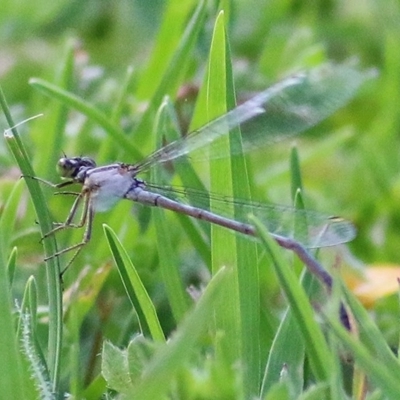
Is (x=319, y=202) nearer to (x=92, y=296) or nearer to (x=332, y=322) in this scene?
(x=92, y=296)

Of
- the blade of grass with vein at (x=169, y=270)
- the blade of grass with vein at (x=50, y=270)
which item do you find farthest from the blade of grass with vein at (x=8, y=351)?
the blade of grass with vein at (x=169, y=270)

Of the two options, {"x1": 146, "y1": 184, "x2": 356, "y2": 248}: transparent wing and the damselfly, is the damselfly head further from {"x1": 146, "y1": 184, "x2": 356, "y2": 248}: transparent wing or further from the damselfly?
{"x1": 146, "y1": 184, "x2": 356, "y2": 248}: transparent wing

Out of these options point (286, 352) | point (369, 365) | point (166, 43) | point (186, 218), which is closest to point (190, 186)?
point (186, 218)

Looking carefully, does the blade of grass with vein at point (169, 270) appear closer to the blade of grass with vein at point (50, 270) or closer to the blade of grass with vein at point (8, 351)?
the blade of grass with vein at point (50, 270)

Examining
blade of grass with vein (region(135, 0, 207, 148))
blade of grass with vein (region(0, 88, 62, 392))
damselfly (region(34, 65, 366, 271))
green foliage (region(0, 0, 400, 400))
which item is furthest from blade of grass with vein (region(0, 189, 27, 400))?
blade of grass with vein (region(135, 0, 207, 148))

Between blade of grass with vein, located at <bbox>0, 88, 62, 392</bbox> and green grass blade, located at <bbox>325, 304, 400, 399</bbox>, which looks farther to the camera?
blade of grass with vein, located at <bbox>0, 88, 62, 392</bbox>
